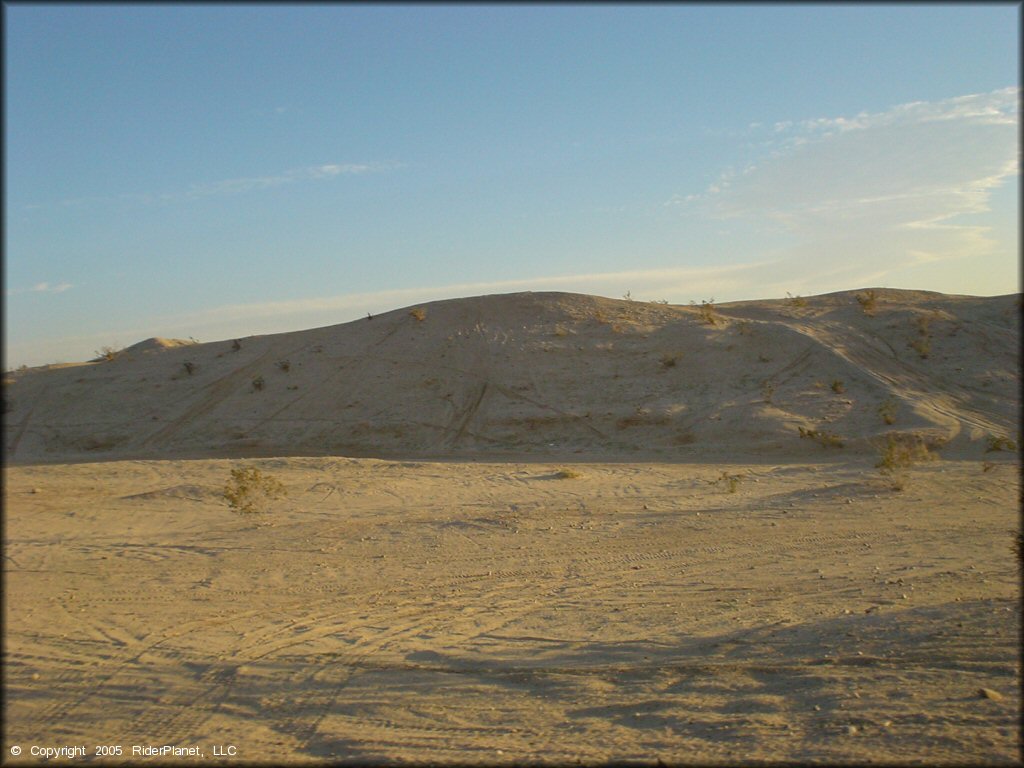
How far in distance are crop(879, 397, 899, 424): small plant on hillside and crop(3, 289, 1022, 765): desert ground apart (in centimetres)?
46

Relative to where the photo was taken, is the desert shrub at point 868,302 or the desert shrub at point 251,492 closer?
the desert shrub at point 251,492

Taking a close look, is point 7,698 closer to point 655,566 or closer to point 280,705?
point 280,705

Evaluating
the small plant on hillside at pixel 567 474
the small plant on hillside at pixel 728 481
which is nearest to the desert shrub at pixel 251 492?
the small plant on hillside at pixel 567 474

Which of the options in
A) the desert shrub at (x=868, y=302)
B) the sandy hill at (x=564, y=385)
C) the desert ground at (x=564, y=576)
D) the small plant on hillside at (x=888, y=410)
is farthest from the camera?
the desert shrub at (x=868, y=302)

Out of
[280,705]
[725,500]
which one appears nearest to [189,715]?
[280,705]

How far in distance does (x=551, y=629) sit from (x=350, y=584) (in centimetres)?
273

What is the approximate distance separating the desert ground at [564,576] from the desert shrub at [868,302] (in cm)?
321

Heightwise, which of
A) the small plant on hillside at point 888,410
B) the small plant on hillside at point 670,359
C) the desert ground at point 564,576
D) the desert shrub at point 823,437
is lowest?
the desert ground at point 564,576

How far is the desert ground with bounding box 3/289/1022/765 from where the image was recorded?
17.3 feet

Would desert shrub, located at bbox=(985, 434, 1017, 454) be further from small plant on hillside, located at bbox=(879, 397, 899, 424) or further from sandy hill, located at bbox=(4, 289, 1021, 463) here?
small plant on hillside, located at bbox=(879, 397, 899, 424)

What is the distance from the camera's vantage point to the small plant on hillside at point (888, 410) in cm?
1959

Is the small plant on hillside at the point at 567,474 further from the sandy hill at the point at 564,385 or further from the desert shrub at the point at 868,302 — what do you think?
the desert shrub at the point at 868,302

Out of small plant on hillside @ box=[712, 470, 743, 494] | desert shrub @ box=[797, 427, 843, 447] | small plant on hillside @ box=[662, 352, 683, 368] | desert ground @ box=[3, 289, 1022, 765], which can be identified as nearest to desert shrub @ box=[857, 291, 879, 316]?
desert ground @ box=[3, 289, 1022, 765]

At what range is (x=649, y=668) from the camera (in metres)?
6.09
